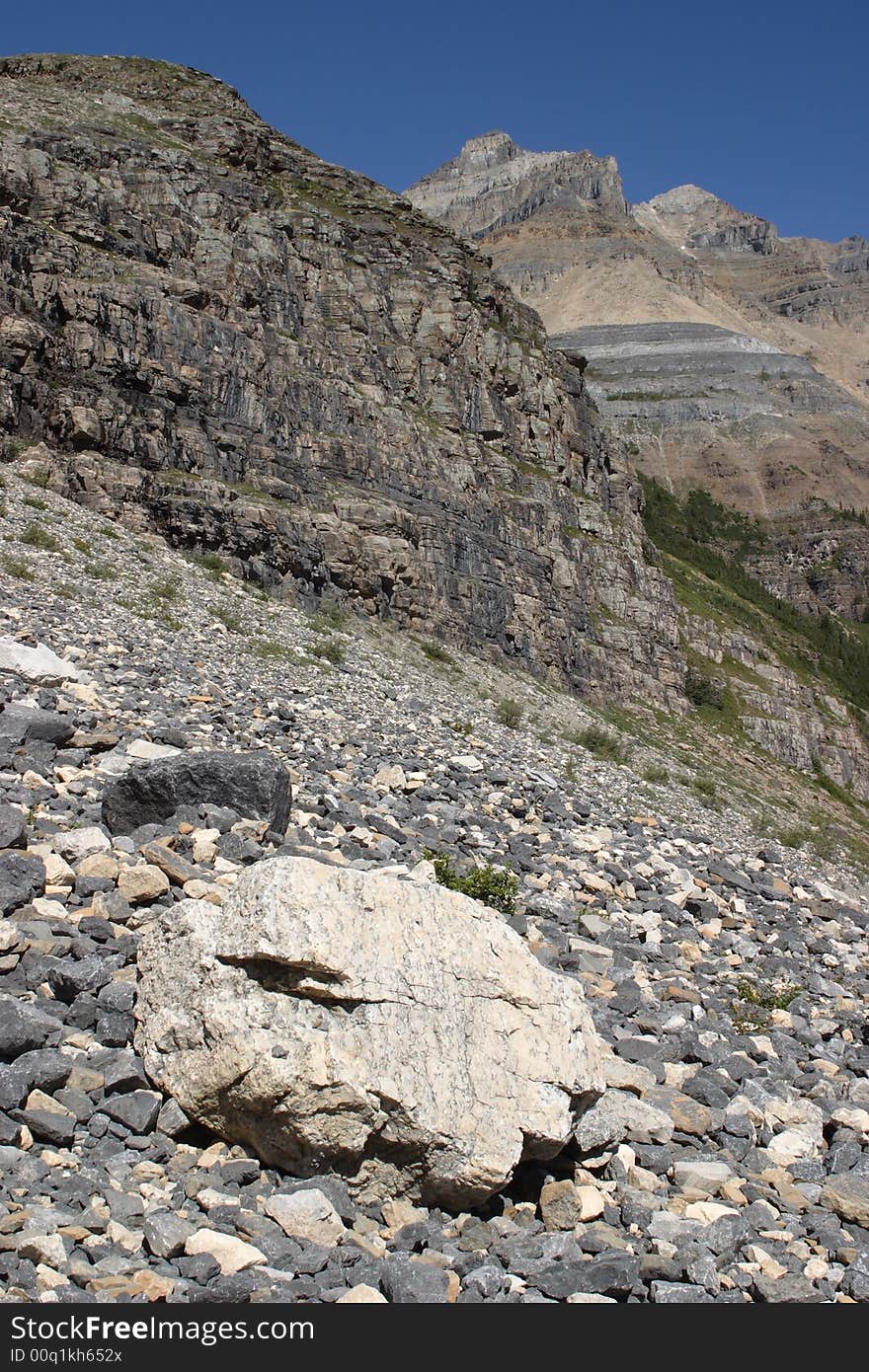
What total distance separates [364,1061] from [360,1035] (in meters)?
0.13

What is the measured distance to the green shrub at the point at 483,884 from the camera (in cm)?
747

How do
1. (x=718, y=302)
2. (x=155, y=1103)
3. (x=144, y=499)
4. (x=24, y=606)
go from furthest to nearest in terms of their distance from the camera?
(x=718, y=302) → (x=144, y=499) → (x=24, y=606) → (x=155, y=1103)

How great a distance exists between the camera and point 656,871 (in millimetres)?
10258

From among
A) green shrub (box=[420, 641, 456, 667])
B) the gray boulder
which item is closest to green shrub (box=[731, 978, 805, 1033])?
the gray boulder

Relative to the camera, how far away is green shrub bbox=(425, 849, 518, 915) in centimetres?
747

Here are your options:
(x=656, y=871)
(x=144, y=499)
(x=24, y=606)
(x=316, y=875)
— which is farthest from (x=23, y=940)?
(x=144, y=499)

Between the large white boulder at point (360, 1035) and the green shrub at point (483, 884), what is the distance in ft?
8.30

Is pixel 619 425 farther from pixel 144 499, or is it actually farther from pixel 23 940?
pixel 23 940

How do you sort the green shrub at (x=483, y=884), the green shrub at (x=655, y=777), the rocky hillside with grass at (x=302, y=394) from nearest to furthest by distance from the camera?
the green shrub at (x=483, y=884), the green shrub at (x=655, y=777), the rocky hillside with grass at (x=302, y=394)

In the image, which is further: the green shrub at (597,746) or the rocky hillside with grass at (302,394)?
the rocky hillside with grass at (302,394)

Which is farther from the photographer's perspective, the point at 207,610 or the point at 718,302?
the point at 718,302

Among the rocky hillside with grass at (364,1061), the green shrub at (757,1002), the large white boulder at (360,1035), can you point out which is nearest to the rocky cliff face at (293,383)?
the rocky hillside with grass at (364,1061)

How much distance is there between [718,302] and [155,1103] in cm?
19724

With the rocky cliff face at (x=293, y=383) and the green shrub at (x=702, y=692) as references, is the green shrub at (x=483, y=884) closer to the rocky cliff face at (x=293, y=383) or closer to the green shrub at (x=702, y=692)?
the rocky cliff face at (x=293, y=383)
